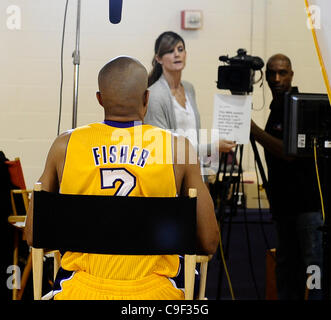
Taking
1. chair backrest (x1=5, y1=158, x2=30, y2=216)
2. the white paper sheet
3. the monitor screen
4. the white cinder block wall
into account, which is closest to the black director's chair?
the monitor screen

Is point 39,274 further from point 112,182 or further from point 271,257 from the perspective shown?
point 271,257

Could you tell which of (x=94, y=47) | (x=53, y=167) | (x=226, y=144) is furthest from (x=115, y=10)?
(x=94, y=47)

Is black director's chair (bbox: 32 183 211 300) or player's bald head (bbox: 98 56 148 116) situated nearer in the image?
black director's chair (bbox: 32 183 211 300)

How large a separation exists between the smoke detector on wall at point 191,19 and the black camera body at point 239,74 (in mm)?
1668

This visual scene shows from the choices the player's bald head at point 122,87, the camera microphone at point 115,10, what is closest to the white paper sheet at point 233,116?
the camera microphone at point 115,10

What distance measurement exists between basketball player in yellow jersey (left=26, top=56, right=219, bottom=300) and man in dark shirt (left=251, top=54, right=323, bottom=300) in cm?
111

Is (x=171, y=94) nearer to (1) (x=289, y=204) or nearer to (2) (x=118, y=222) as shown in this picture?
(1) (x=289, y=204)

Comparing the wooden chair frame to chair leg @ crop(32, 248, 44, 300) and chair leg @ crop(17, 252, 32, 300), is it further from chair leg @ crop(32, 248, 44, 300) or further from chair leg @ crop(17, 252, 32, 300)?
chair leg @ crop(32, 248, 44, 300)

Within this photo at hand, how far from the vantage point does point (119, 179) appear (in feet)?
4.49

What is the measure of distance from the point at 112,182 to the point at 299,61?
3202 millimetres

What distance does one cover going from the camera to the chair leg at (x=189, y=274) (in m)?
1.34

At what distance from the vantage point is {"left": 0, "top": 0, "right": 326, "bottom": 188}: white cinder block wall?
4.00 metres

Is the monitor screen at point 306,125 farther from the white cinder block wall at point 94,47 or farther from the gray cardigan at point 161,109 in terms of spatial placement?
the white cinder block wall at point 94,47

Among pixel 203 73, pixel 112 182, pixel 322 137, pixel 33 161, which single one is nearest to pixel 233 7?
pixel 203 73
